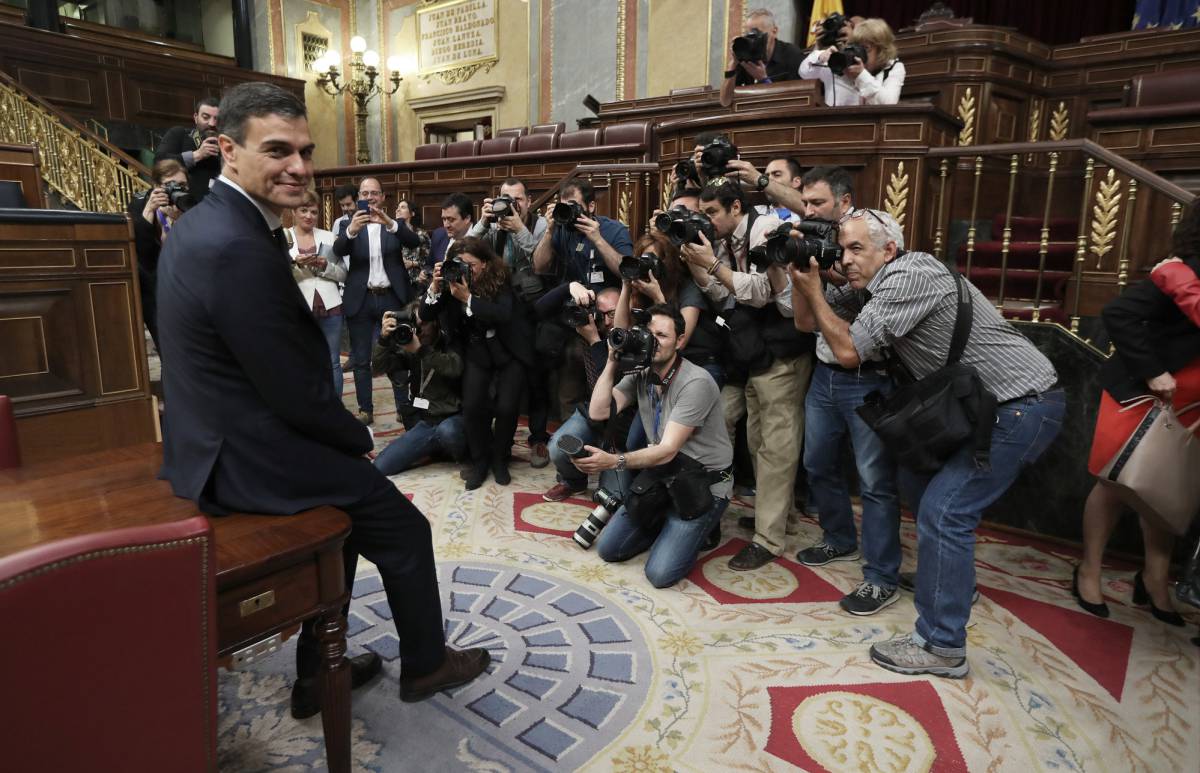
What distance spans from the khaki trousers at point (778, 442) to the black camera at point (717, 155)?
782 mm

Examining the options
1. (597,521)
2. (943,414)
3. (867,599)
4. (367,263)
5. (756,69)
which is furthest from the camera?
(367,263)

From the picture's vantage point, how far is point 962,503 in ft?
6.36

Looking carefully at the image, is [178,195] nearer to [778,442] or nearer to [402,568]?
[402,568]

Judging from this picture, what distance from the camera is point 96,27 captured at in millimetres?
9312

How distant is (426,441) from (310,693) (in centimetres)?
194

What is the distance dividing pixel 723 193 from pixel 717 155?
16 centimetres

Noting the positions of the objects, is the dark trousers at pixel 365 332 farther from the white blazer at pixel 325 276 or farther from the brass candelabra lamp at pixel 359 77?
the brass candelabra lamp at pixel 359 77

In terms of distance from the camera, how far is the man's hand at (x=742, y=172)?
2719mm

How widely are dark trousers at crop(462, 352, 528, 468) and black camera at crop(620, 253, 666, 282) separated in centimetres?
106

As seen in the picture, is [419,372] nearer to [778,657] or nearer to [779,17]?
[778,657]

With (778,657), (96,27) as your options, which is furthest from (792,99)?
(96,27)

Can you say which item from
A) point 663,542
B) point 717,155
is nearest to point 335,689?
point 663,542

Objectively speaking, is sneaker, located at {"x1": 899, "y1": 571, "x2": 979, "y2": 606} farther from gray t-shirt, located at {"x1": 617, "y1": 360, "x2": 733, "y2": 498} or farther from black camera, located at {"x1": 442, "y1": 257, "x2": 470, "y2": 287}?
black camera, located at {"x1": 442, "y1": 257, "x2": 470, "y2": 287}

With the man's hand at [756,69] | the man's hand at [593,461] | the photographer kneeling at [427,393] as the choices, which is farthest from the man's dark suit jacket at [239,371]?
the man's hand at [756,69]
